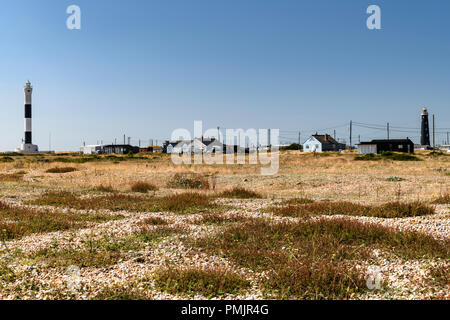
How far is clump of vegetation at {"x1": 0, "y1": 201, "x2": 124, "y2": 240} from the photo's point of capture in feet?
37.0

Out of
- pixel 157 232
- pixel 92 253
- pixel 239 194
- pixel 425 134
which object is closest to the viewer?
pixel 92 253

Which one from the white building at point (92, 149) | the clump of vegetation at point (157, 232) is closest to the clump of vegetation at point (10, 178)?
the clump of vegetation at point (157, 232)

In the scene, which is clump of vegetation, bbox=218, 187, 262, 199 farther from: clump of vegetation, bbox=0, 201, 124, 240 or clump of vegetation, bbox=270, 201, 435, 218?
clump of vegetation, bbox=0, 201, 124, 240

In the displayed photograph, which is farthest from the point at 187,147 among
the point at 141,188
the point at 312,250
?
the point at 312,250

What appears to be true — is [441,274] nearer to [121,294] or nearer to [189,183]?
[121,294]

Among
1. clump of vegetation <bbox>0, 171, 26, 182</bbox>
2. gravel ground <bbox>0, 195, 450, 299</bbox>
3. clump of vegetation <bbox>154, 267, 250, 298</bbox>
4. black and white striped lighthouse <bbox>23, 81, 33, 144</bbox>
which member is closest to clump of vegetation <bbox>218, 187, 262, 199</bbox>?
gravel ground <bbox>0, 195, 450, 299</bbox>

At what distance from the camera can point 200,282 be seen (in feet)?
22.1

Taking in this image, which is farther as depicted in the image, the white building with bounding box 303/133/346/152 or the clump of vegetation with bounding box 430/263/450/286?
the white building with bounding box 303/133/346/152

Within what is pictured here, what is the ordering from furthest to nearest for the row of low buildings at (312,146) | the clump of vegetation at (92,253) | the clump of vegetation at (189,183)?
the row of low buildings at (312,146) < the clump of vegetation at (189,183) < the clump of vegetation at (92,253)

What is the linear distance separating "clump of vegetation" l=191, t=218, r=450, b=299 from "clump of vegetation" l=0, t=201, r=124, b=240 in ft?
16.8

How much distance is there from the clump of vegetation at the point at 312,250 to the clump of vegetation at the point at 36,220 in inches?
201

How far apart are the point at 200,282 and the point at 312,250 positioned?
9.29ft

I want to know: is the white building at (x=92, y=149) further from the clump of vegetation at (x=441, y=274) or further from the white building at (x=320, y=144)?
the clump of vegetation at (x=441, y=274)

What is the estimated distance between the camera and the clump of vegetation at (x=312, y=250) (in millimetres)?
6461
